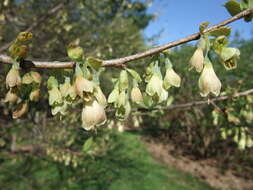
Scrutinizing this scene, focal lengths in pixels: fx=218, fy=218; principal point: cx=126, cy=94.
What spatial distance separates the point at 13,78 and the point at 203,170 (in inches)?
286

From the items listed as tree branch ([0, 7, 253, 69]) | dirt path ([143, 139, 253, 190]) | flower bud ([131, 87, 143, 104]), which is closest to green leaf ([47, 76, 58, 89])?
tree branch ([0, 7, 253, 69])

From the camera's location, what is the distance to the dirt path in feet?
20.3

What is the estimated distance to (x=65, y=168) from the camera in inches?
220

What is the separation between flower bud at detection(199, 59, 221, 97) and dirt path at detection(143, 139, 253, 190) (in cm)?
596

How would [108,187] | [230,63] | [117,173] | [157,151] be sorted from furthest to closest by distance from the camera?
[157,151], [117,173], [108,187], [230,63]

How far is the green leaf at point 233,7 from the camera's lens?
964mm

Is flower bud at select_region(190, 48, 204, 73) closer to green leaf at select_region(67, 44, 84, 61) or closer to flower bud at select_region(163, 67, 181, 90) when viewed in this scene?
flower bud at select_region(163, 67, 181, 90)

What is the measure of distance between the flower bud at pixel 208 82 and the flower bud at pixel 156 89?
0.20m

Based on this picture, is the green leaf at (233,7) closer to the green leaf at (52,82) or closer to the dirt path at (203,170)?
the green leaf at (52,82)

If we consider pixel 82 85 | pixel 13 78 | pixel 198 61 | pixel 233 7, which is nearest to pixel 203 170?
pixel 198 61

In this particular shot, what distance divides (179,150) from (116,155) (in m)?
2.88

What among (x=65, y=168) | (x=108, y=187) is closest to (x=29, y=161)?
(x=65, y=168)

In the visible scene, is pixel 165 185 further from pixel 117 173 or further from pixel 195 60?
pixel 195 60

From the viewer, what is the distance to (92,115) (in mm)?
1006
